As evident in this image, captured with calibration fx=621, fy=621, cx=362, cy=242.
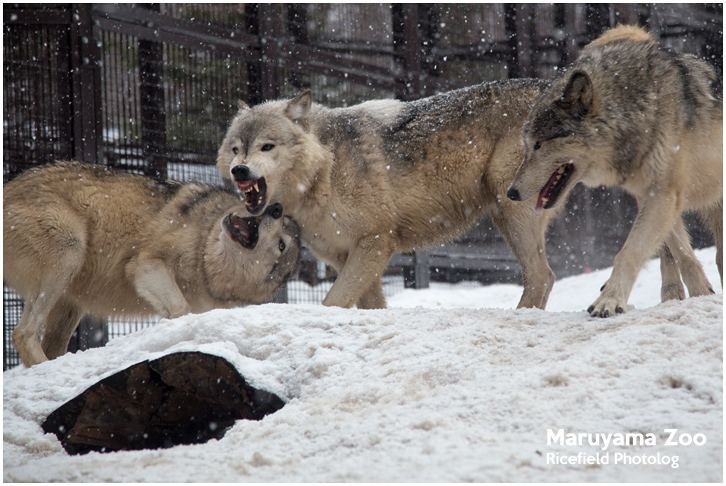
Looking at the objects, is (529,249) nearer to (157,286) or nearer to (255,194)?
(255,194)

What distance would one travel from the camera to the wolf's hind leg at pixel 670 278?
4.15m

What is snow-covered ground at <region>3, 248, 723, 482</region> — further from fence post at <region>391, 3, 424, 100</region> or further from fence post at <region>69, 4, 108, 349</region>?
fence post at <region>391, 3, 424, 100</region>

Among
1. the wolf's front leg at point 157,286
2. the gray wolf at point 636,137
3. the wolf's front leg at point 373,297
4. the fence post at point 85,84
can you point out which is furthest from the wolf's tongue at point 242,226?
the gray wolf at point 636,137

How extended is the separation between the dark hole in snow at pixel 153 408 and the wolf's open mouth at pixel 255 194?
1803mm

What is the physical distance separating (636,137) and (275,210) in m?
2.69

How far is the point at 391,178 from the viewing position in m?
4.90

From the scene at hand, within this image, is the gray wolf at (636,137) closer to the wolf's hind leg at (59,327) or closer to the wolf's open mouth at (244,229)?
the wolf's open mouth at (244,229)

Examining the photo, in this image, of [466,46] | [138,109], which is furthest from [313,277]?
[466,46]

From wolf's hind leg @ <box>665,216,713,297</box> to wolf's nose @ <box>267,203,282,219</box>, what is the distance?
9.23 ft

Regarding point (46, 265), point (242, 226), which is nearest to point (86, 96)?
point (46, 265)

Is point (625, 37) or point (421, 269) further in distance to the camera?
point (421, 269)

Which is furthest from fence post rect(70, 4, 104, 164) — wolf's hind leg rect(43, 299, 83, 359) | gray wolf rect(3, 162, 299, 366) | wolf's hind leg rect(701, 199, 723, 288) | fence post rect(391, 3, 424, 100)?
wolf's hind leg rect(701, 199, 723, 288)

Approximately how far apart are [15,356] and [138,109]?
8.74ft

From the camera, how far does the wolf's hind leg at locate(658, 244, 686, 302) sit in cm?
415
